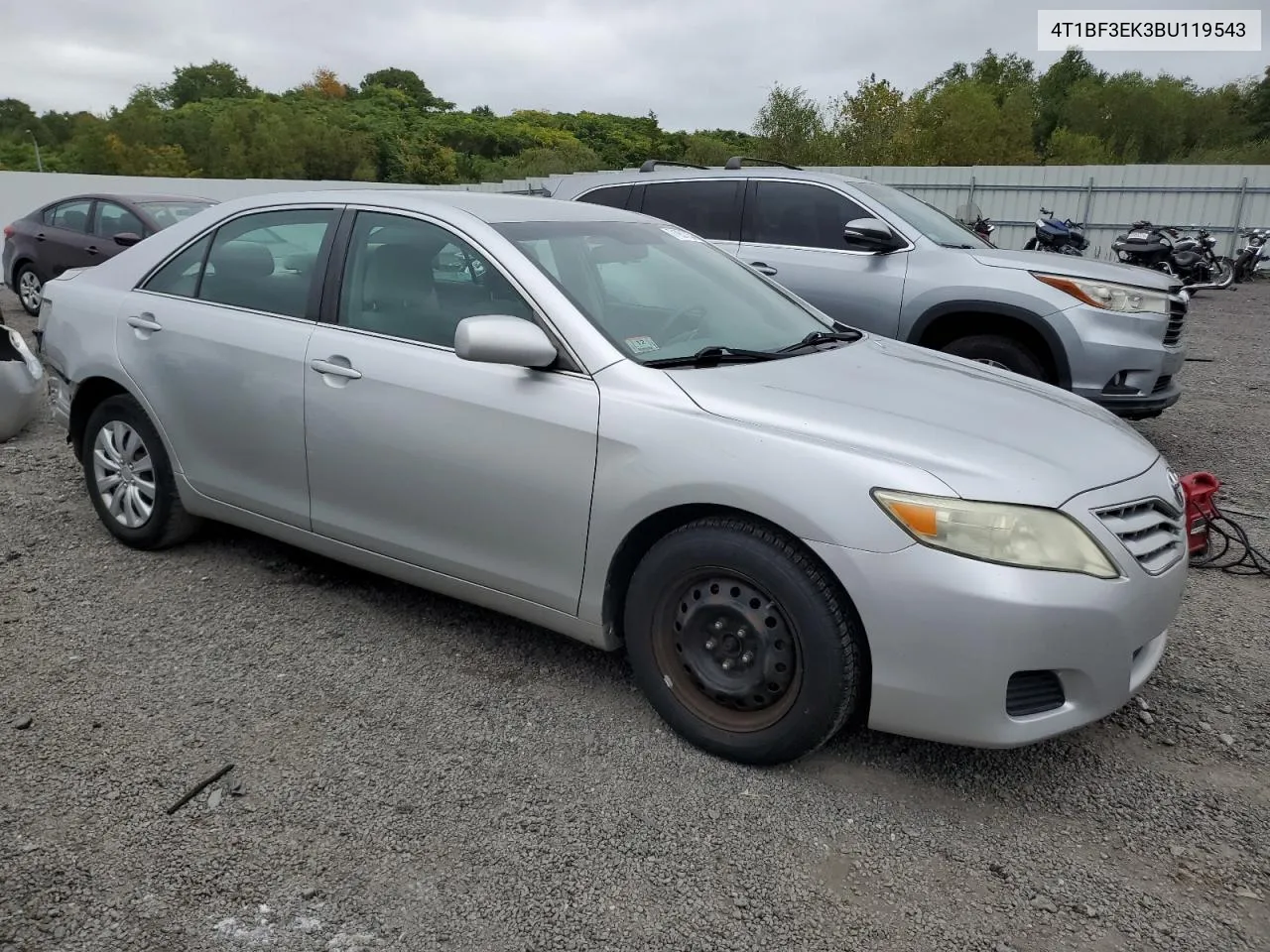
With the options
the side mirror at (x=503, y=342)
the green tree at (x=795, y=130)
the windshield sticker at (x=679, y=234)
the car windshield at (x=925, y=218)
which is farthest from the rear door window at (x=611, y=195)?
the green tree at (x=795, y=130)

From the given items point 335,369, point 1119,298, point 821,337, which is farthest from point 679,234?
point 1119,298

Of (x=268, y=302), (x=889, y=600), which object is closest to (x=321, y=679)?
(x=268, y=302)

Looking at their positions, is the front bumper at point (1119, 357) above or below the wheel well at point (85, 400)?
above

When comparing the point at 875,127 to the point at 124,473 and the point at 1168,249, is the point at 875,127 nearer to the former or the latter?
the point at 1168,249

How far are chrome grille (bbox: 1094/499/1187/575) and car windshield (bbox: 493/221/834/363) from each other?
125cm

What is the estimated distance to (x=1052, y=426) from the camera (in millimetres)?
2932

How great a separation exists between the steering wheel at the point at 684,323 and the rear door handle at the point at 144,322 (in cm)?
218

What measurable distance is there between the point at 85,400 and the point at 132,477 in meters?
0.47

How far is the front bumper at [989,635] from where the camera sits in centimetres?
239

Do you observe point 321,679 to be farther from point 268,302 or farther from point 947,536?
point 947,536

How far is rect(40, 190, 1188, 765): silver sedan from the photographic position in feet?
8.12

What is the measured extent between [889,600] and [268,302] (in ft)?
8.62

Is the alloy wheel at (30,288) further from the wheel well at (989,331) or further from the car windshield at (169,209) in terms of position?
the wheel well at (989,331)

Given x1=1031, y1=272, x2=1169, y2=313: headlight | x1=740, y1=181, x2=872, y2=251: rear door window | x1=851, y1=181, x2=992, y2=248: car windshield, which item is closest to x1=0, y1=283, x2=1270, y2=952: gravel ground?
x1=1031, y1=272, x2=1169, y2=313: headlight
